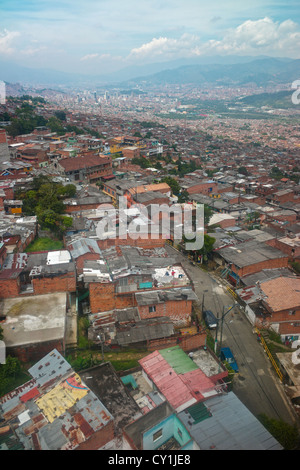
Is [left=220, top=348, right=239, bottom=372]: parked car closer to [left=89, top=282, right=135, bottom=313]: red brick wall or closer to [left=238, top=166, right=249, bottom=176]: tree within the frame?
[left=89, top=282, right=135, bottom=313]: red brick wall

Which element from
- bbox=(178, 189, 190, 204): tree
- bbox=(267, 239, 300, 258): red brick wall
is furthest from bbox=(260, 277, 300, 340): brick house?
bbox=(178, 189, 190, 204): tree

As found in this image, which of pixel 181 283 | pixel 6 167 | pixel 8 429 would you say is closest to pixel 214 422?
pixel 8 429

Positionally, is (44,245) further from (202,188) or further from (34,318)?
(202,188)

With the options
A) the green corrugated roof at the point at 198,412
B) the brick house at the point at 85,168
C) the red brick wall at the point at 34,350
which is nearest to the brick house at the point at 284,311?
the green corrugated roof at the point at 198,412

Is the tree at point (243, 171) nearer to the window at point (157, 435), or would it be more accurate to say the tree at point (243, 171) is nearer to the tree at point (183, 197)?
the tree at point (183, 197)

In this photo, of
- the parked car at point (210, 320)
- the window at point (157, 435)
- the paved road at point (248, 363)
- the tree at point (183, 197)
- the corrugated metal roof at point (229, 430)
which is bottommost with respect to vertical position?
the paved road at point (248, 363)
